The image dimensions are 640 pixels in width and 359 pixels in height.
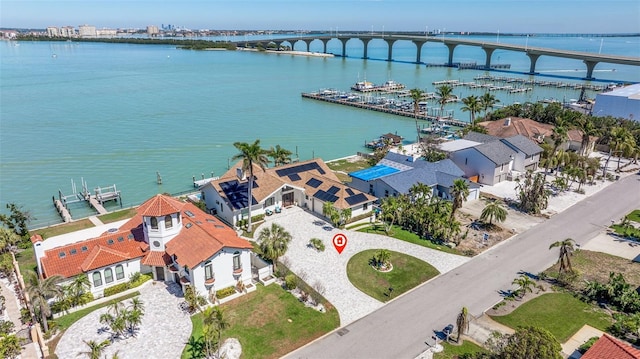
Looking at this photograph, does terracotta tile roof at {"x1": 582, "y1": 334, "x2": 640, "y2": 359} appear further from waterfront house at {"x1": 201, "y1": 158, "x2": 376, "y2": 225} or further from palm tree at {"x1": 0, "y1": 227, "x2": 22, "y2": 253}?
palm tree at {"x1": 0, "y1": 227, "x2": 22, "y2": 253}

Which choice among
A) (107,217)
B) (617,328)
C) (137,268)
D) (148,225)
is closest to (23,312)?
(137,268)

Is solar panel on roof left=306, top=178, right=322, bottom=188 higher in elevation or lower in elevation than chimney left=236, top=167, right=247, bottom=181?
lower

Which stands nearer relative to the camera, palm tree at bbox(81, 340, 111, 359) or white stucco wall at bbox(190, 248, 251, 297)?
palm tree at bbox(81, 340, 111, 359)

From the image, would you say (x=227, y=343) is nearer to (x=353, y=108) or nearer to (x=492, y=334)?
(x=492, y=334)

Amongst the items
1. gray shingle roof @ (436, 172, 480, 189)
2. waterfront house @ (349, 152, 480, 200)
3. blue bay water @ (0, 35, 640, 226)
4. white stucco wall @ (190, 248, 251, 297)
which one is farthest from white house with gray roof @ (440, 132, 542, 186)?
white stucco wall @ (190, 248, 251, 297)

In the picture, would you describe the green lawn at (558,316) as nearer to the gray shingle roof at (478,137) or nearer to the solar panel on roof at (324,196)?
the solar panel on roof at (324,196)

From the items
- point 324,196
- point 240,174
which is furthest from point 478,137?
point 240,174
